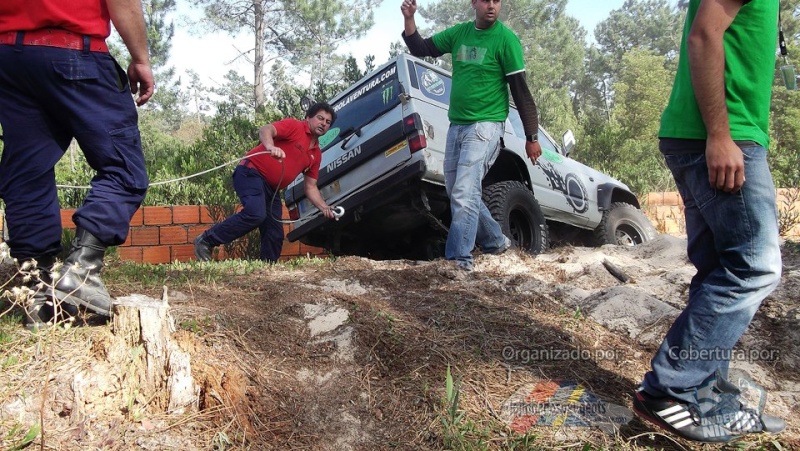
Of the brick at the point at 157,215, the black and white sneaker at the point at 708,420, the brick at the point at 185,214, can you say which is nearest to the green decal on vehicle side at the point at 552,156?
the brick at the point at 185,214

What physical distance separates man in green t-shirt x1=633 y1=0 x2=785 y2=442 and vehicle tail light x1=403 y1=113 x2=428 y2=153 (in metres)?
2.97

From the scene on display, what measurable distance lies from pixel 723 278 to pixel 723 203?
24 cm

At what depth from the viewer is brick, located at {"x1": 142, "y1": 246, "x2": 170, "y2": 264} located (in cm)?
679

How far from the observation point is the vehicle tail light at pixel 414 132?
5055 mm

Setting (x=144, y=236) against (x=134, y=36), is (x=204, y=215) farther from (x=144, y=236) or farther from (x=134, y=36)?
(x=134, y=36)

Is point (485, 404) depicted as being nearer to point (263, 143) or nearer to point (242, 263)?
point (242, 263)

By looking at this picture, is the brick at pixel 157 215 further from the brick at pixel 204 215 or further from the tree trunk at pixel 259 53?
the tree trunk at pixel 259 53

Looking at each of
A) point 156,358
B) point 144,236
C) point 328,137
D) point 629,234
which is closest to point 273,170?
point 328,137

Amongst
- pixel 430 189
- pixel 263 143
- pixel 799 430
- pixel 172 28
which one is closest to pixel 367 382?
pixel 799 430

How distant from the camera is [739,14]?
2053 mm

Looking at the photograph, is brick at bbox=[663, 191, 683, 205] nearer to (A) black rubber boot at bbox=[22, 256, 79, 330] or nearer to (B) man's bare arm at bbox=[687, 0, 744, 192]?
(B) man's bare arm at bbox=[687, 0, 744, 192]

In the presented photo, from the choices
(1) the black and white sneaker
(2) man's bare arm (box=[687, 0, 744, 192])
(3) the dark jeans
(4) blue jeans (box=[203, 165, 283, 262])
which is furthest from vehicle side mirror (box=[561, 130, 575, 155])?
(3) the dark jeans

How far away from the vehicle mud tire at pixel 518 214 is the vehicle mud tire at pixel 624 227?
1.79 metres

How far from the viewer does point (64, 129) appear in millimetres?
2631
